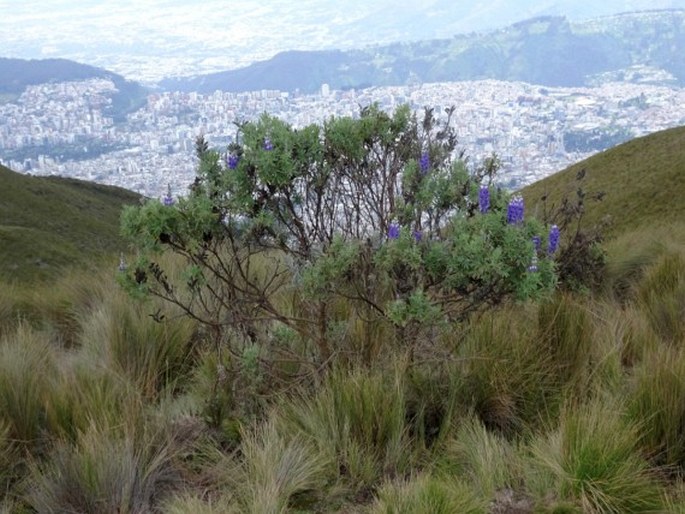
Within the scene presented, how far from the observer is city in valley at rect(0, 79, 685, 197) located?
1976 inches

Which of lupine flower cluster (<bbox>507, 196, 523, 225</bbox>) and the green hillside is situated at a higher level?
lupine flower cluster (<bbox>507, 196, 523, 225</bbox>)

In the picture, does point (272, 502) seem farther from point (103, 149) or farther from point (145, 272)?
point (103, 149)

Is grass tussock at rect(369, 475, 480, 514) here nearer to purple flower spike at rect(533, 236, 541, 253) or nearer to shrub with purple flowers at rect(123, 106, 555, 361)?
shrub with purple flowers at rect(123, 106, 555, 361)

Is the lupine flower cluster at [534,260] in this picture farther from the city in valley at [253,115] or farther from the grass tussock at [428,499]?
the city in valley at [253,115]

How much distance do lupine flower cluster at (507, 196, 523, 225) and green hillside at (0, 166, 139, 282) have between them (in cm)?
1119

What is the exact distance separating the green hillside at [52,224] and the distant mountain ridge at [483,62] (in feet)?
373

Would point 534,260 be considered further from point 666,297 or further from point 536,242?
point 666,297

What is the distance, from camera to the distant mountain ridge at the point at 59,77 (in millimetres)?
131250

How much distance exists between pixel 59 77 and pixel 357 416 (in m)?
162

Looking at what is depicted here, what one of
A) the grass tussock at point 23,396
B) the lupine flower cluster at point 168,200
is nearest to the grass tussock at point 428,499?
the grass tussock at point 23,396

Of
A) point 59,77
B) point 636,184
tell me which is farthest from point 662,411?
point 59,77

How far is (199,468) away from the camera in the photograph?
3.62 metres

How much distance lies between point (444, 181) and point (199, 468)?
2077mm

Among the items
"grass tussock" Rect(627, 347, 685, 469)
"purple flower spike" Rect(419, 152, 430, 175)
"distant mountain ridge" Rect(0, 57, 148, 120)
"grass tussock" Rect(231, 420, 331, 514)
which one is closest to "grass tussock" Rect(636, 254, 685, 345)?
"grass tussock" Rect(627, 347, 685, 469)
